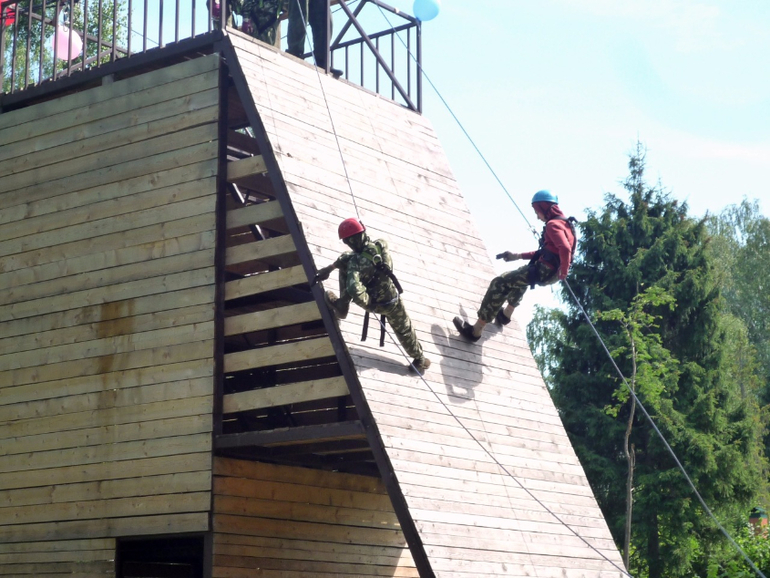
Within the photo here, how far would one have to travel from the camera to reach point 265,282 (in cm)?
1100

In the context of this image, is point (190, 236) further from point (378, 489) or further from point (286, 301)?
point (378, 489)

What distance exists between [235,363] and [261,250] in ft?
3.93

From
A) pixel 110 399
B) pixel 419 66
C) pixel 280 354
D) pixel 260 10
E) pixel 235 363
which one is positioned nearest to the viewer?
pixel 280 354

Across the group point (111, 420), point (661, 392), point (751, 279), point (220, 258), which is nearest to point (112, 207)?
point (220, 258)

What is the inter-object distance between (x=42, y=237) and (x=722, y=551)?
65.0 ft

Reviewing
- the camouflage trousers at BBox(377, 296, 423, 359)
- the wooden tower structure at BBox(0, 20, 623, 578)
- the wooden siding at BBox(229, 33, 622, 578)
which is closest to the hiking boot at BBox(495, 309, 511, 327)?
Answer: the wooden siding at BBox(229, 33, 622, 578)

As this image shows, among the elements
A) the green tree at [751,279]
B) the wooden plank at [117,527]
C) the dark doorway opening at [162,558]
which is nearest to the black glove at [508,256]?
the wooden plank at [117,527]

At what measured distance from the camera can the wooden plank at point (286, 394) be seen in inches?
400

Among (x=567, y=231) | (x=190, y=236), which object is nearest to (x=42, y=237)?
(x=190, y=236)

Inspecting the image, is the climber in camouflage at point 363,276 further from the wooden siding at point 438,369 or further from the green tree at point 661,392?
the green tree at point 661,392

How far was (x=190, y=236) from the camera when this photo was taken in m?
11.3

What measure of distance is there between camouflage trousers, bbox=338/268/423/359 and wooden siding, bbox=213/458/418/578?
2.21 metres

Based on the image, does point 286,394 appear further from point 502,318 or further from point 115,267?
point 502,318

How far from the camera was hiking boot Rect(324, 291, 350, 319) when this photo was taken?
988cm
